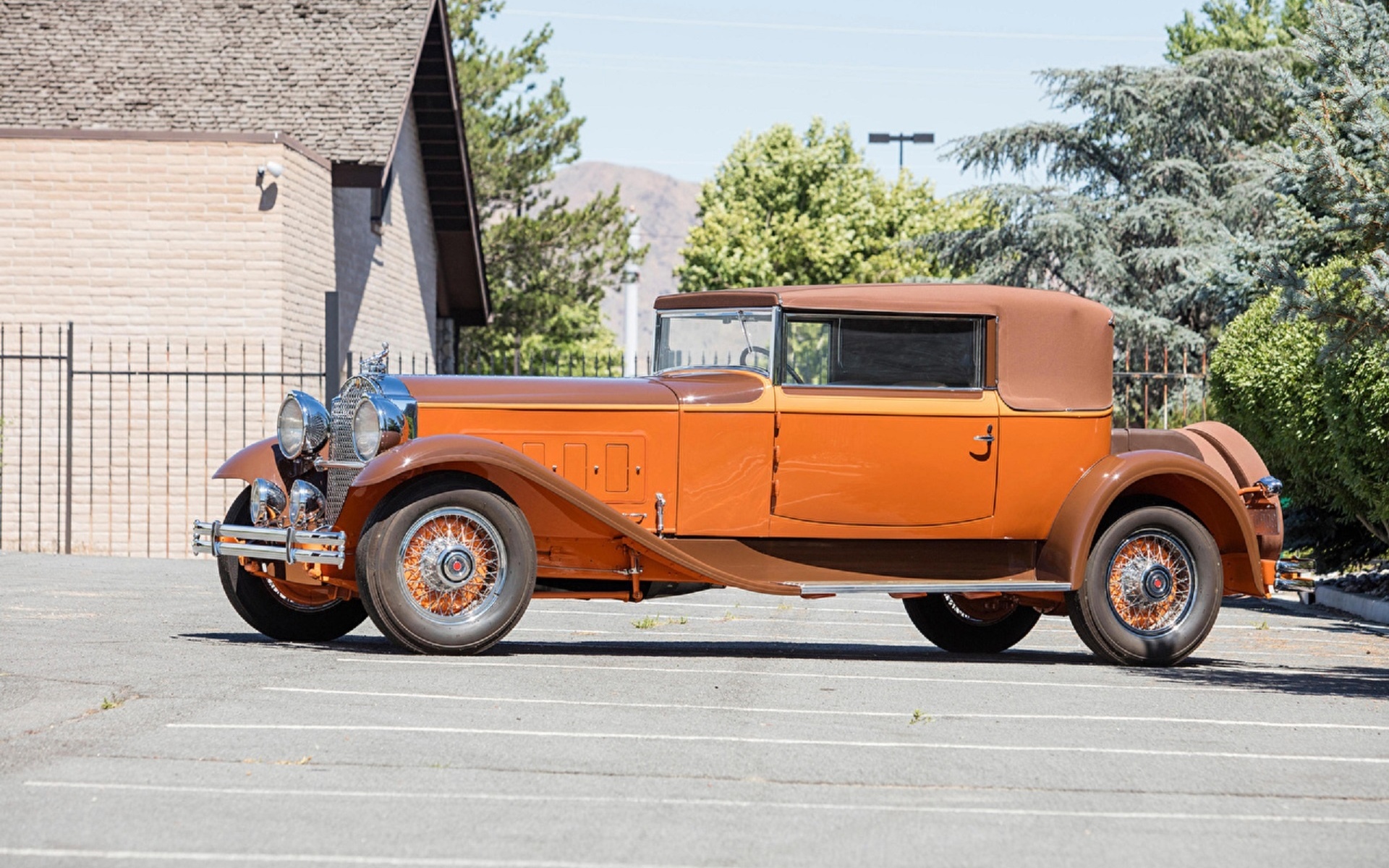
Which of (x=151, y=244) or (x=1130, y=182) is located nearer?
(x=151, y=244)

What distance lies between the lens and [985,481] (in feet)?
29.3

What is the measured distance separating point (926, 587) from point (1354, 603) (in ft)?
22.6

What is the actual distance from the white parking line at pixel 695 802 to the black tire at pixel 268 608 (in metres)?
3.80

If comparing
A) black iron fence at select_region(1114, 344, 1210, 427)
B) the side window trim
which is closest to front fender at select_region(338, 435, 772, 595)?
the side window trim

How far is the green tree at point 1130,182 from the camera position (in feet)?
97.9

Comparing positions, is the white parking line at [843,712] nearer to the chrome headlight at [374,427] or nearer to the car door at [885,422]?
the chrome headlight at [374,427]

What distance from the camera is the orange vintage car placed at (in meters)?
8.59

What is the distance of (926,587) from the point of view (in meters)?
8.65


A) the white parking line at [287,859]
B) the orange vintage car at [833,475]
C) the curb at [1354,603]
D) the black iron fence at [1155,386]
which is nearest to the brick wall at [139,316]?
the orange vintage car at [833,475]

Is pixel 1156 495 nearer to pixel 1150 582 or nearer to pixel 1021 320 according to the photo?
pixel 1150 582

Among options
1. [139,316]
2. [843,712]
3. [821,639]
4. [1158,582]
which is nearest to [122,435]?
[139,316]

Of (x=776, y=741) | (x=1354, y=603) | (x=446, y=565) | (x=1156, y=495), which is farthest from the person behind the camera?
(x=1354, y=603)

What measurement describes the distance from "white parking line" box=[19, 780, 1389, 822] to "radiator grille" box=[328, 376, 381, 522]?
3551mm

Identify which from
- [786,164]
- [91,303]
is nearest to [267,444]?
[91,303]
